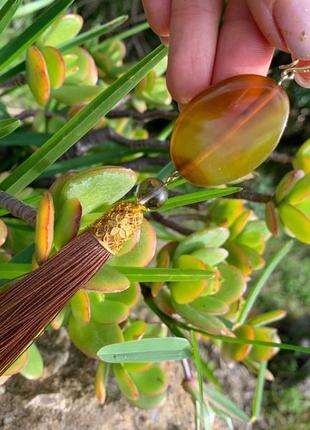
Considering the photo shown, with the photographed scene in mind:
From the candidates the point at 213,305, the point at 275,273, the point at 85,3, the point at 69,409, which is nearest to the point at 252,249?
the point at 213,305

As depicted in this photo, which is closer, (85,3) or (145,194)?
(145,194)

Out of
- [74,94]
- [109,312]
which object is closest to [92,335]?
[109,312]

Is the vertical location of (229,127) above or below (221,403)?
above

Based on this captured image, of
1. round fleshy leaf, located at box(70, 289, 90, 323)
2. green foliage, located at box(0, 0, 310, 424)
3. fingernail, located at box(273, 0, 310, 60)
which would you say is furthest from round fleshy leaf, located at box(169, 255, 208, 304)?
fingernail, located at box(273, 0, 310, 60)

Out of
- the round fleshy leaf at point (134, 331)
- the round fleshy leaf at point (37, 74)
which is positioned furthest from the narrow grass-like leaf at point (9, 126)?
the round fleshy leaf at point (134, 331)

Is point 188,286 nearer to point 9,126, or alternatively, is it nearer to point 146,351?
point 146,351

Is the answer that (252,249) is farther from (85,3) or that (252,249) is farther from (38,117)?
(85,3)
